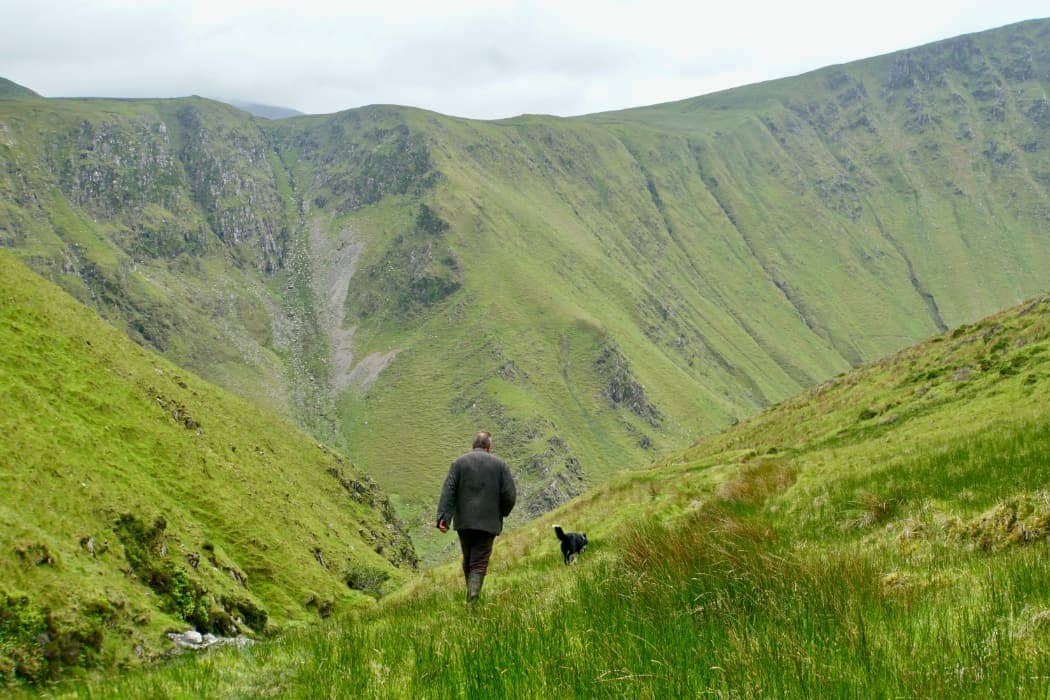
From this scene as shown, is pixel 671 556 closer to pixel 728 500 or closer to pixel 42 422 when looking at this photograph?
pixel 728 500

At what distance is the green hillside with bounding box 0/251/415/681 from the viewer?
765 inches

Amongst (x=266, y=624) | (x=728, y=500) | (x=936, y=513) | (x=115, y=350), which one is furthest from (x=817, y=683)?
(x=115, y=350)

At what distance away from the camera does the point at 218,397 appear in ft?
226

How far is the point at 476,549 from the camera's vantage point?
13.8m

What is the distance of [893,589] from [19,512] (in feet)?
81.2

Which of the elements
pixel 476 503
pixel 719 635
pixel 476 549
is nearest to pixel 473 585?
pixel 476 549

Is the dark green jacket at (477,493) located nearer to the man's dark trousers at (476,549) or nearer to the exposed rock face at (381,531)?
the man's dark trousers at (476,549)

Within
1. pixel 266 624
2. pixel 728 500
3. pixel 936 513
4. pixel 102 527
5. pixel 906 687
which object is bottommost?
pixel 266 624

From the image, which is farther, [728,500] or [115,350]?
[115,350]

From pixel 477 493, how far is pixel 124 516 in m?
20.4

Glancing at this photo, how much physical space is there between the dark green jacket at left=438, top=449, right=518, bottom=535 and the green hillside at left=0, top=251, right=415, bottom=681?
1028cm

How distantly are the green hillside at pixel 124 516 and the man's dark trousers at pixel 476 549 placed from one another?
33.5 feet

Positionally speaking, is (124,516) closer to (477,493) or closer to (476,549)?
(476,549)

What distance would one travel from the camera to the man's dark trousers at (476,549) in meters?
13.6
